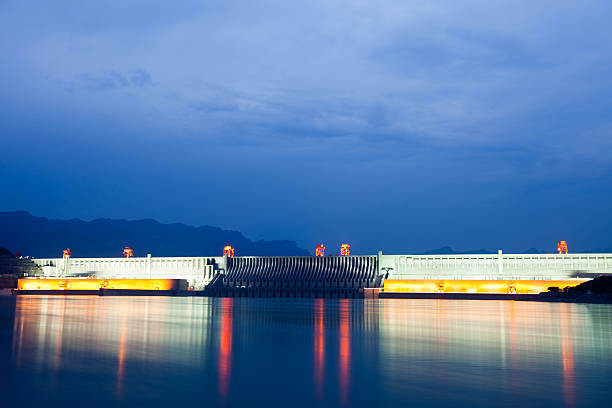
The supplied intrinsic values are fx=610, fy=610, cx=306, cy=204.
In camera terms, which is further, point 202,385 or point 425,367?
point 425,367

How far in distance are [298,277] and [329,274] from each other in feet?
18.0

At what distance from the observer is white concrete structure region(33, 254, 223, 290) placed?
106 m

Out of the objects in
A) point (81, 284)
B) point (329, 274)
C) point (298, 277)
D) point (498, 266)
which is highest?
point (498, 266)

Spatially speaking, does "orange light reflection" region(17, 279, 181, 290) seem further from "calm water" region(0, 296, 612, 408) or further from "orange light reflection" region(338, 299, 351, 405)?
"calm water" region(0, 296, 612, 408)

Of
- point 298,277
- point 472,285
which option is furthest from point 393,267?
point 298,277

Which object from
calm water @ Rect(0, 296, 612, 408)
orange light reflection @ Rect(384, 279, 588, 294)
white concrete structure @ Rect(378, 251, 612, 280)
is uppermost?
white concrete structure @ Rect(378, 251, 612, 280)

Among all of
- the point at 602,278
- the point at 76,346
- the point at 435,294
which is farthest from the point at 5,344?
the point at 435,294

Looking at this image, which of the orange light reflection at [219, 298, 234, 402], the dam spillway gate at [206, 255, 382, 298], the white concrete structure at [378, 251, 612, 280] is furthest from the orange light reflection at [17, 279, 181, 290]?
the orange light reflection at [219, 298, 234, 402]

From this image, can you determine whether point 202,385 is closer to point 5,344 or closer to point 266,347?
point 266,347

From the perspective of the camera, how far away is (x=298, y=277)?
10194 cm

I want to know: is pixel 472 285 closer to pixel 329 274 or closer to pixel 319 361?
pixel 329 274

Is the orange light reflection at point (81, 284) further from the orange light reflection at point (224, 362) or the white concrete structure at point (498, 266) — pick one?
the orange light reflection at point (224, 362)

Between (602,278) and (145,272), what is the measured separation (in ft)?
249

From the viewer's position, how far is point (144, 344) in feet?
48.9
